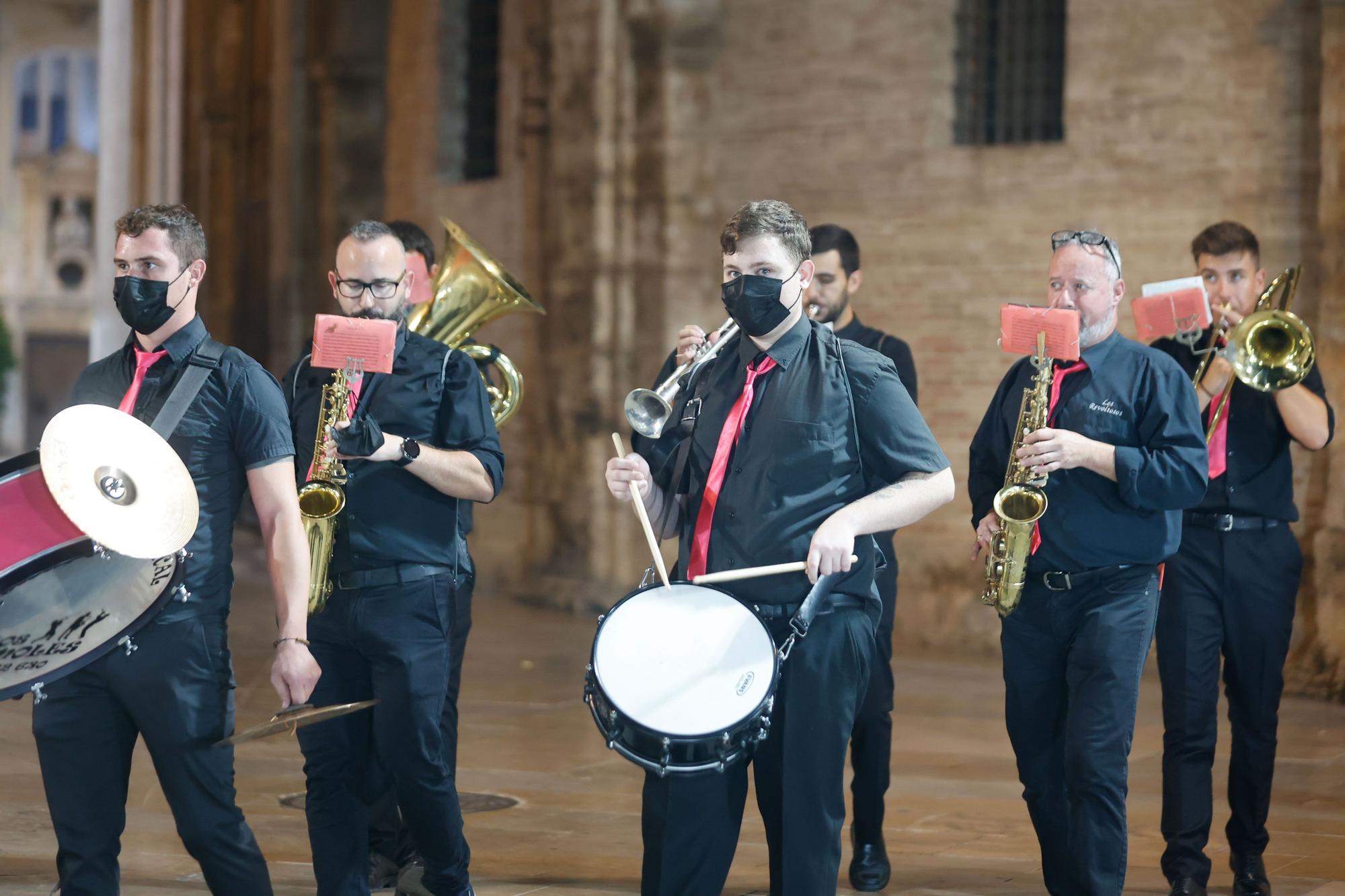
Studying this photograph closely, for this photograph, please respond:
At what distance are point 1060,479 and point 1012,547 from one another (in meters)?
0.23

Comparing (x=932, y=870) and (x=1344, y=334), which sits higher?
(x=1344, y=334)

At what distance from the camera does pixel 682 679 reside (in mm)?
4070

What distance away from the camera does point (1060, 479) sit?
506 cm

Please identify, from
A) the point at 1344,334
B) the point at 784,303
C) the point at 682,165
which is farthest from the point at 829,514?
the point at 682,165

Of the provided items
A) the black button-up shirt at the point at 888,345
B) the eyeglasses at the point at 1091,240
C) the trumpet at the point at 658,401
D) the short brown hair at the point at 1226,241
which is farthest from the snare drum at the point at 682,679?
the short brown hair at the point at 1226,241

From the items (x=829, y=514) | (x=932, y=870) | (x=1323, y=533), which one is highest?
(x=829, y=514)

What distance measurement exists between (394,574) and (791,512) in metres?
1.33

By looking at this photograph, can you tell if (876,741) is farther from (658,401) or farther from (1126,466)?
(658,401)

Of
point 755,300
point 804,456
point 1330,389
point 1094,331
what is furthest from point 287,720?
point 1330,389

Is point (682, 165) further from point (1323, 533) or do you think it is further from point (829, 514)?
point (829, 514)

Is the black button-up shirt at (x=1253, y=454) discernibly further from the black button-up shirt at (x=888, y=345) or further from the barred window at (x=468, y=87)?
the barred window at (x=468, y=87)

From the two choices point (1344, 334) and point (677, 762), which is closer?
point (677, 762)

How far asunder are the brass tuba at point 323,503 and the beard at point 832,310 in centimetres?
188

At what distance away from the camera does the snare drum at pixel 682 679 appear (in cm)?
399
